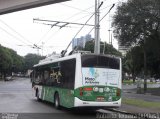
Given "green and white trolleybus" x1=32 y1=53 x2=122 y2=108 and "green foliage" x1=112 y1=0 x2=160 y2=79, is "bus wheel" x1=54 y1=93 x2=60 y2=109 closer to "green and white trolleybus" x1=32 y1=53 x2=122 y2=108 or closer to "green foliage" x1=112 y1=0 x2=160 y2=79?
"green and white trolleybus" x1=32 y1=53 x2=122 y2=108

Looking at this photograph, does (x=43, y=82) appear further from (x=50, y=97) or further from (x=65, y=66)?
(x=65, y=66)

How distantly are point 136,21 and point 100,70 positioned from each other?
33528 mm

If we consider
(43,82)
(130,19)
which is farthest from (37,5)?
(130,19)

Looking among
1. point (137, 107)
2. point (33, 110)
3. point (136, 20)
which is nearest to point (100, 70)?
point (137, 107)

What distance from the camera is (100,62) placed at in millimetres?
19781

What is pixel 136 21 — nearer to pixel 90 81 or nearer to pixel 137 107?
pixel 137 107

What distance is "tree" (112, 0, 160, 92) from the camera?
51.7 metres

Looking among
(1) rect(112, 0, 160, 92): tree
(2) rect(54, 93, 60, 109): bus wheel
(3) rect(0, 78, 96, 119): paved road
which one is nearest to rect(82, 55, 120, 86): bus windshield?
(3) rect(0, 78, 96, 119): paved road

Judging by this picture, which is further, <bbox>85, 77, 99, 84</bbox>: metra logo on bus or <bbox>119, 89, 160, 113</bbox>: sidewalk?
<bbox>119, 89, 160, 113</bbox>: sidewalk

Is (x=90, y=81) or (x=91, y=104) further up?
(x=90, y=81)

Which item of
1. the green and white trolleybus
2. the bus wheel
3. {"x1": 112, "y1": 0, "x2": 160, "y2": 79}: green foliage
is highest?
{"x1": 112, "y1": 0, "x2": 160, "y2": 79}: green foliage

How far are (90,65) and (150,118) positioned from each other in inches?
168

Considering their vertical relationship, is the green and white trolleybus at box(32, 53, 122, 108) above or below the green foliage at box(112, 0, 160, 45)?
below

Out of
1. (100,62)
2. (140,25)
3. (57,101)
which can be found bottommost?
(57,101)
